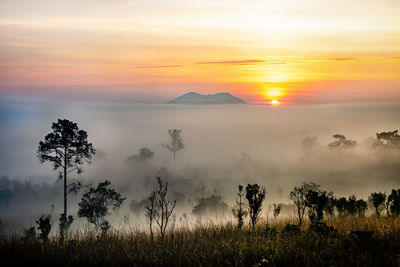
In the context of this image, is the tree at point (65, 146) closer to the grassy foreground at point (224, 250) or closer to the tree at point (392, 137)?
the grassy foreground at point (224, 250)

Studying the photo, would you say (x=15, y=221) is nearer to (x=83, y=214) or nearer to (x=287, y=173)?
(x=83, y=214)

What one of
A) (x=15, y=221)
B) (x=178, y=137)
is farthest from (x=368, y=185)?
(x=15, y=221)

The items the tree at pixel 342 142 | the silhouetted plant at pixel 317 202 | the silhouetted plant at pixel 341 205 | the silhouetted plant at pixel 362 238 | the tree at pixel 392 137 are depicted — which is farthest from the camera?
the tree at pixel 342 142

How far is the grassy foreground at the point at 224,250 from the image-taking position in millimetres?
13953

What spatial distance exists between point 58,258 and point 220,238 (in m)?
6.26

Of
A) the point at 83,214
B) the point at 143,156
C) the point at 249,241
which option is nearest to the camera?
the point at 249,241

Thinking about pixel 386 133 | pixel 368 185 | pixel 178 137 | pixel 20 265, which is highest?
pixel 178 137

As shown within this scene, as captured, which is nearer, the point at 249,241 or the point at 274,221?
the point at 249,241

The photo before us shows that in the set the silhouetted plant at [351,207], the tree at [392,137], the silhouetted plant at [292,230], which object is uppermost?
the tree at [392,137]

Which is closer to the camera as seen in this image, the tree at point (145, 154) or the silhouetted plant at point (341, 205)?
the silhouetted plant at point (341, 205)

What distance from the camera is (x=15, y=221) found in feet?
429

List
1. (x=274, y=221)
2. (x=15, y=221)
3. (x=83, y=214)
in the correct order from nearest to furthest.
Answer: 1. (x=274, y=221)
2. (x=83, y=214)
3. (x=15, y=221)

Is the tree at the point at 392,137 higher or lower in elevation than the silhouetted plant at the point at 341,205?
higher

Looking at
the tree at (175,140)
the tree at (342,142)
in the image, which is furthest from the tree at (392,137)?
the tree at (175,140)
